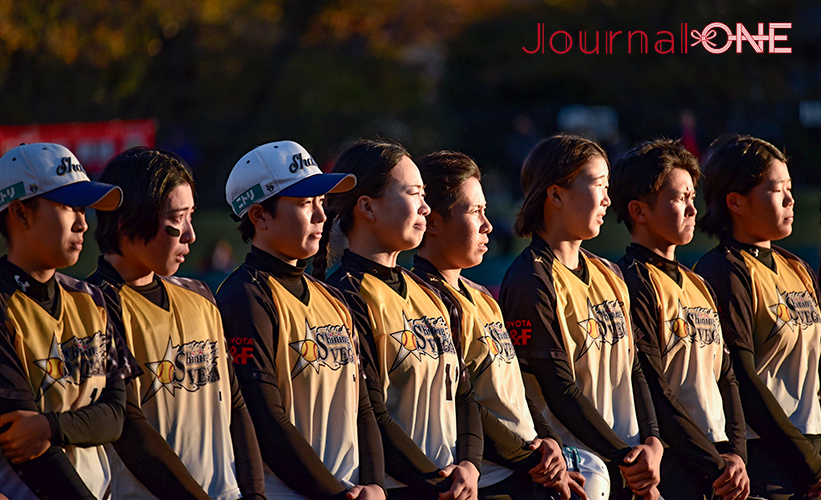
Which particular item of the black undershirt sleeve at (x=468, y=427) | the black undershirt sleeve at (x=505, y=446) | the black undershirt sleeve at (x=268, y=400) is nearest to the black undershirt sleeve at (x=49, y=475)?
the black undershirt sleeve at (x=268, y=400)

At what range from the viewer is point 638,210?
4648 mm

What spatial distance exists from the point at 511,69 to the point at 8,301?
81.8 ft

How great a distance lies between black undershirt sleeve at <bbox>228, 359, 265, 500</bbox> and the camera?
128 inches

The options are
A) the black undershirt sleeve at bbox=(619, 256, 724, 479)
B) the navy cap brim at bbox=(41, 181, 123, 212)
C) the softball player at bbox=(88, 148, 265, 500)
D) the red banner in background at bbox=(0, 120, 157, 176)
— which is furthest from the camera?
the red banner in background at bbox=(0, 120, 157, 176)

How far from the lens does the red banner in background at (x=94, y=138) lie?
528 inches

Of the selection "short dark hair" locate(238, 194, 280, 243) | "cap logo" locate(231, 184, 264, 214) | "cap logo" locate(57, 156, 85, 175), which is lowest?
"short dark hair" locate(238, 194, 280, 243)

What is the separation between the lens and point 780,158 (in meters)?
4.98

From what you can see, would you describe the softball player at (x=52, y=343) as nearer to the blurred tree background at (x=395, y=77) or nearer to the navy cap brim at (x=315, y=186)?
the navy cap brim at (x=315, y=186)

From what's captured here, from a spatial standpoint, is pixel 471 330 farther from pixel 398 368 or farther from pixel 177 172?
pixel 177 172

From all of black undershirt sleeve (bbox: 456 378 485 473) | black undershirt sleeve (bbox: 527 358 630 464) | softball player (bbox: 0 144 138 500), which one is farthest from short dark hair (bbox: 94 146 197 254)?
black undershirt sleeve (bbox: 527 358 630 464)

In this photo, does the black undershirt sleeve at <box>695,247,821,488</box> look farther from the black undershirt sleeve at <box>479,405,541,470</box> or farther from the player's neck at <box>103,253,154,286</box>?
the player's neck at <box>103,253,154,286</box>

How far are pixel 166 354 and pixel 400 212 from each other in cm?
109

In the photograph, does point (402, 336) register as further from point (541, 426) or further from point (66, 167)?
point (66, 167)

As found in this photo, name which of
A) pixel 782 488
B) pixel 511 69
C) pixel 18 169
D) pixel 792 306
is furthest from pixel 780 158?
pixel 511 69
